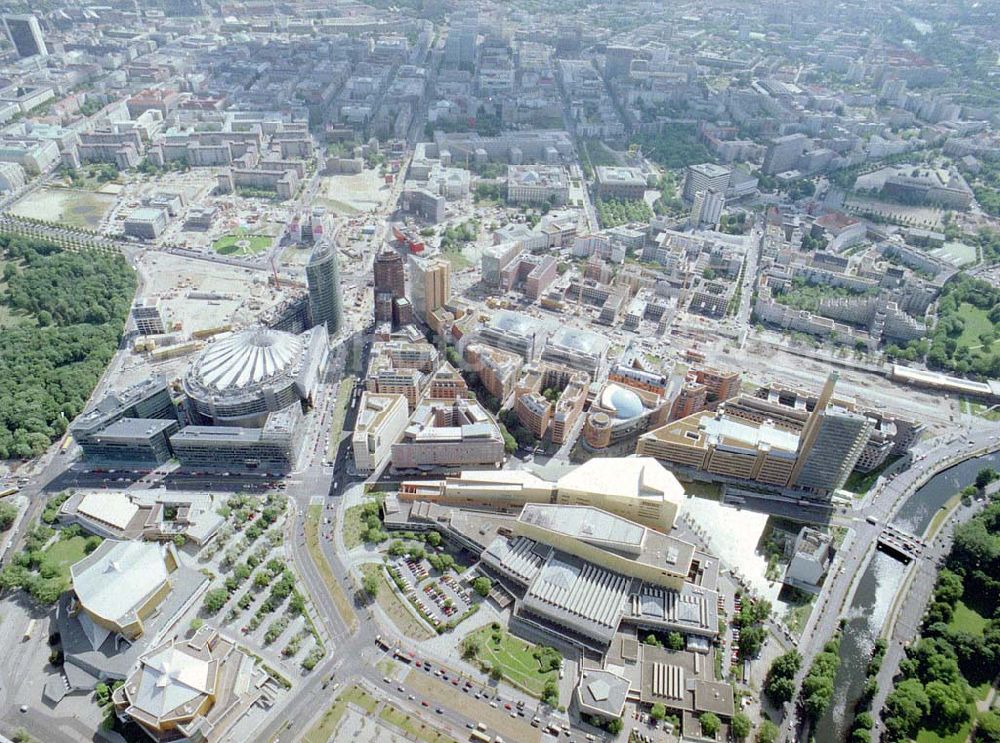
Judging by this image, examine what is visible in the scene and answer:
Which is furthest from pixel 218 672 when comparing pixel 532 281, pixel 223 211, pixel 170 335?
pixel 223 211

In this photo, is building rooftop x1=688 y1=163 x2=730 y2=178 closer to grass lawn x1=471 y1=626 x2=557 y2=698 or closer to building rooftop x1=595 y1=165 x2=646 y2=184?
building rooftop x1=595 y1=165 x2=646 y2=184

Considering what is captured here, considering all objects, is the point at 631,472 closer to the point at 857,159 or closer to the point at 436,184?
the point at 436,184

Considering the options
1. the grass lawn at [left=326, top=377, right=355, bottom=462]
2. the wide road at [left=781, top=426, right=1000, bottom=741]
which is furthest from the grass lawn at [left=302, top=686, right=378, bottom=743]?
the wide road at [left=781, top=426, right=1000, bottom=741]

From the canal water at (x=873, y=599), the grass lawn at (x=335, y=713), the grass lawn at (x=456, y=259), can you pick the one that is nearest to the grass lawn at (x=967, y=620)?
the canal water at (x=873, y=599)

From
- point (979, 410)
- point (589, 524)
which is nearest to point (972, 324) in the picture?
point (979, 410)

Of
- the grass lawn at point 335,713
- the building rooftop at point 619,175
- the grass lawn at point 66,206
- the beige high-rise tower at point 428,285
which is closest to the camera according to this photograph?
the grass lawn at point 335,713

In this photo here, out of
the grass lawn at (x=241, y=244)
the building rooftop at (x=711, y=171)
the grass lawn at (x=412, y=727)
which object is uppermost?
the building rooftop at (x=711, y=171)

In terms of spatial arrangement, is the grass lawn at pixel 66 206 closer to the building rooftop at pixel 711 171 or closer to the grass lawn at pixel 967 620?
the building rooftop at pixel 711 171
